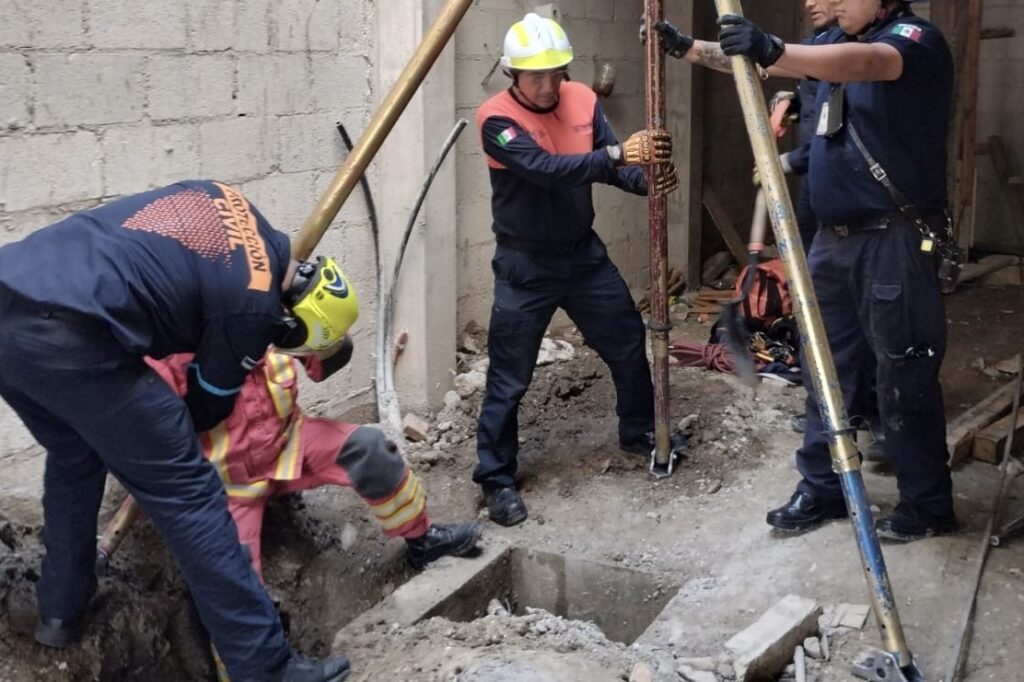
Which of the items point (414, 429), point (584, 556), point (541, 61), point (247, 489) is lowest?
point (584, 556)

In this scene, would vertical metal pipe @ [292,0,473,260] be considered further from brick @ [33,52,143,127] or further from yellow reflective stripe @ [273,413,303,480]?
brick @ [33,52,143,127]

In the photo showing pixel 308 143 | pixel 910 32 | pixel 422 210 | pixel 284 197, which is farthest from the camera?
pixel 422 210

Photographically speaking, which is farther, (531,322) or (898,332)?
(531,322)

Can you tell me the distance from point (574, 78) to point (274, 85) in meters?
2.45

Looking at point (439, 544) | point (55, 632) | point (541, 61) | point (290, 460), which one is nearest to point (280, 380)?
point (290, 460)

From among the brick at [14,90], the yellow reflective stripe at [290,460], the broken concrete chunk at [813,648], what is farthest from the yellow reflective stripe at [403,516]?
the brick at [14,90]

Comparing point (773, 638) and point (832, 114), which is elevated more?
point (832, 114)

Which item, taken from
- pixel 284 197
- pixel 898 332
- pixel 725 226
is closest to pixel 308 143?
pixel 284 197

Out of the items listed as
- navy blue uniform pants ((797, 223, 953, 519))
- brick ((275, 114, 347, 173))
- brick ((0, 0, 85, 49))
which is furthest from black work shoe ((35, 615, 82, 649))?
navy blue uniform pants ((797, 223, 953, 519))

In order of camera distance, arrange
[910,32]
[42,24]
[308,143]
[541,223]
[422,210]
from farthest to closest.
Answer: [422,210], [308,143], [541,223], [42,24], [910,32]

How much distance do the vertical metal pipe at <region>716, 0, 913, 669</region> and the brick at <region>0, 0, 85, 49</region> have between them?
2318 mm

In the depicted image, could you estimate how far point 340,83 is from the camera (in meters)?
5.27

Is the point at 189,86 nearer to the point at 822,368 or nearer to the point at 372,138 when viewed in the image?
the point at 372,138

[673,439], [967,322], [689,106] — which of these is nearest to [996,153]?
[967,322]
